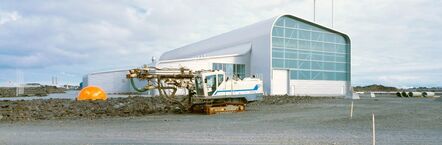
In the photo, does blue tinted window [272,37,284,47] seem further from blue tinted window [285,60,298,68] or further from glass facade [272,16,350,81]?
blue tinted window [285,60,298,68]

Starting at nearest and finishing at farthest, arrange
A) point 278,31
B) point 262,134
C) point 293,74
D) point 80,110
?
1. point 262,134
2. point 80,110
3. point 278,31
4. point 293,74

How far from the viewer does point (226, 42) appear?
56.8 m

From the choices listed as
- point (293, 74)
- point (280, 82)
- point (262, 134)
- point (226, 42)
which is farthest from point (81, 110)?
point (226, 42)

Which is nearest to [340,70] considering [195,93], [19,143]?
[195,93]

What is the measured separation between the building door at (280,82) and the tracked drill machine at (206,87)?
20553 millimetres

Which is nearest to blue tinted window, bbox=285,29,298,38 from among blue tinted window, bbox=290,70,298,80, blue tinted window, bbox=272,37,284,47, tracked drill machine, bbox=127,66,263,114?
blue tinted window, bbox=272,37,284,47

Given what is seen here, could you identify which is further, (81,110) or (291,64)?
(291,64)

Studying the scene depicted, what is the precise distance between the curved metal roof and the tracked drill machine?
21.4 m

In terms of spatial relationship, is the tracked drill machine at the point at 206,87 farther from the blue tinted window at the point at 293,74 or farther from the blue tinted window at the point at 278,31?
the blue tinted window at the point at 293,74

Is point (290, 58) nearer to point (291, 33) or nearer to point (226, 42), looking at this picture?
point (291, 33)

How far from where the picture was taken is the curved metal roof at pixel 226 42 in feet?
156

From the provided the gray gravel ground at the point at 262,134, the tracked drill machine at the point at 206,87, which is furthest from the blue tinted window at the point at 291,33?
the gray gravel ground at the point at 262,134

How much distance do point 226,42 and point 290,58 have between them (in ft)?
39.2

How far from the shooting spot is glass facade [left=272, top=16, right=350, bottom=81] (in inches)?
1833
